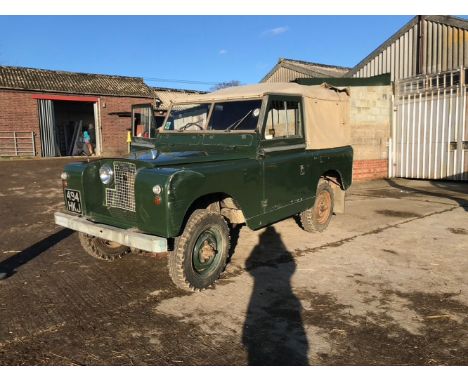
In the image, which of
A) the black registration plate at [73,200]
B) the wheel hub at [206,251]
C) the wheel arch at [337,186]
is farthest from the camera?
the wheel arch at [337,186]

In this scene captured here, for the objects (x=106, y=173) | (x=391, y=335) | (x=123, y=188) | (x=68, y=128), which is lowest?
(x=391, y=335)

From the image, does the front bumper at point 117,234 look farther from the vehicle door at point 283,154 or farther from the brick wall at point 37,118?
the brick wall at point 37,118

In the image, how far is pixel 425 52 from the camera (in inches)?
508

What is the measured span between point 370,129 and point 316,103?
7.60m

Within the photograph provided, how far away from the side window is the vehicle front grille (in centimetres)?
174

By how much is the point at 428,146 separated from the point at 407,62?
3140 millimetres

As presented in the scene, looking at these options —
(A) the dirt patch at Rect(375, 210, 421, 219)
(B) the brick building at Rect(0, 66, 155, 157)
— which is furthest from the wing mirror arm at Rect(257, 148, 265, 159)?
(B) the brick building at Rect(0, 66, 155, 157)

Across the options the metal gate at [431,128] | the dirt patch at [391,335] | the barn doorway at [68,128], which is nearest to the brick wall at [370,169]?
the metal gate at [431,128]

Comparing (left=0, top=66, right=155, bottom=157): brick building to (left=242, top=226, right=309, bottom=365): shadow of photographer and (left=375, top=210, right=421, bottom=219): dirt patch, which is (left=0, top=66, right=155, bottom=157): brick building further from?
(left=242, top=226, right=309, bottom=365): shadow of photographer

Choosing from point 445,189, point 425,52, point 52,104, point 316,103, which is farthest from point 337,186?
point 52,104

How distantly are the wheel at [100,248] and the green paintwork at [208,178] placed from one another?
0.53 m

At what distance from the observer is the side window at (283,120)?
491cm

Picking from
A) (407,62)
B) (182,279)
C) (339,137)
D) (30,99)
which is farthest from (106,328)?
(30,99)

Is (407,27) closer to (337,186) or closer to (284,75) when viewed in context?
(284,75)
